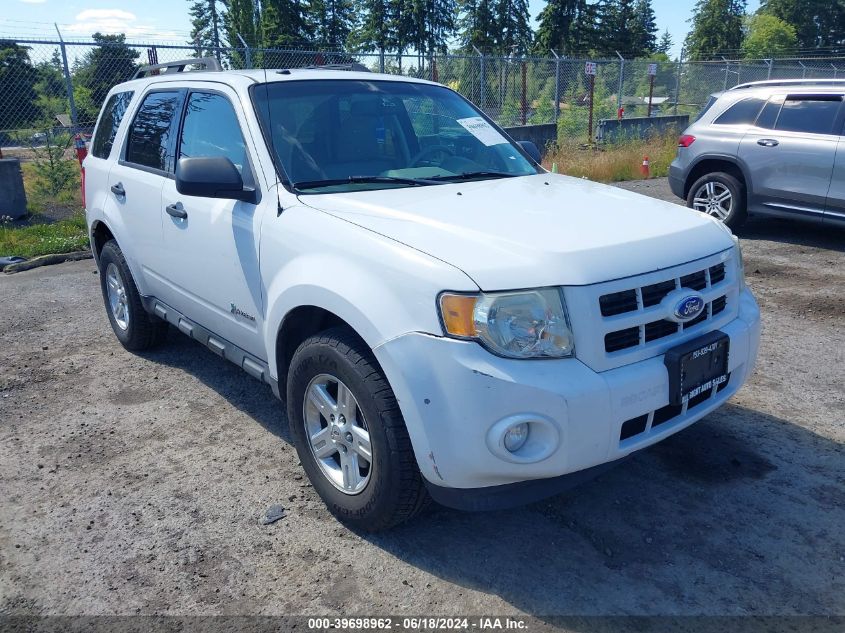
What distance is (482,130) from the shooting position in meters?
4.21

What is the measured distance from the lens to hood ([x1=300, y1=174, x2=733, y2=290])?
8.30 ft

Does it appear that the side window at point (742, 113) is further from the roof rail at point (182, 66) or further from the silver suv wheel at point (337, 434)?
the silver suv wheel at point (337, 434)

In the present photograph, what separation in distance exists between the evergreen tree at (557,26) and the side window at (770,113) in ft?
171

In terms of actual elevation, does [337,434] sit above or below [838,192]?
below

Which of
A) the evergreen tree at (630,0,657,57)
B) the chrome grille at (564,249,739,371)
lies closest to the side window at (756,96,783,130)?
the chrome grille at (564,249,739,371)

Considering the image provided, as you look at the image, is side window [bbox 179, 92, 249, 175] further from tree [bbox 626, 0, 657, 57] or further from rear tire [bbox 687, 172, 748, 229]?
tree [bbox 626, 0, 657, 57]

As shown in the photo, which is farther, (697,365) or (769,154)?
(769,154)

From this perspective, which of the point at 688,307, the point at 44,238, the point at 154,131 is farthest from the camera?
the point at 44,238

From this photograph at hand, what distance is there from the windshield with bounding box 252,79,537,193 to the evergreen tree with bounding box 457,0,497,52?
176ft

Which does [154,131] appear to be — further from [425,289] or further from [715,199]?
[715,199]

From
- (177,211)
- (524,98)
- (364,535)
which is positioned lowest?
(364,535)

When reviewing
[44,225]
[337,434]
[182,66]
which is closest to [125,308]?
[182,66]

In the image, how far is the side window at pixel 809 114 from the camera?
7.73 m

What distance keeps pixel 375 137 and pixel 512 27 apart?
58.0 meters
